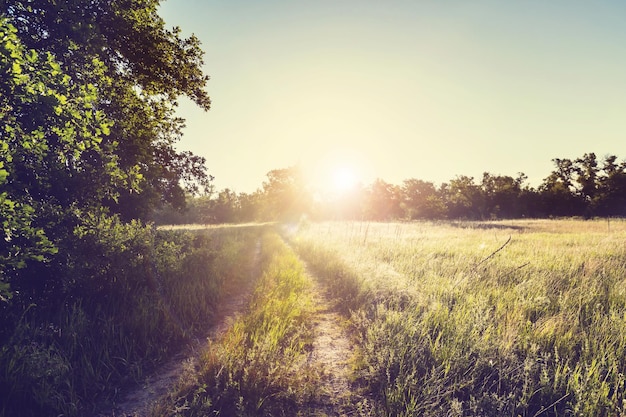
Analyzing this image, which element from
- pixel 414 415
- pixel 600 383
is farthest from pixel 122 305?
pixel 600 383

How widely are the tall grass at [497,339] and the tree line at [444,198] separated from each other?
48.1 metres

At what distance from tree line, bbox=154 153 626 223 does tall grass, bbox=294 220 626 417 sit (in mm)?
48071

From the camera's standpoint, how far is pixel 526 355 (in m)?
3.76

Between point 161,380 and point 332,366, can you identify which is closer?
point 161,380

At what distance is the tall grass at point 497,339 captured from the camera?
3023 millimetres

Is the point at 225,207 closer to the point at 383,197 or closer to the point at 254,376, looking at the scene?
the point at 383,197

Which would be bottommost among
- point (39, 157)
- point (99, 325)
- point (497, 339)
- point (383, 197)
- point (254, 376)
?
point (254, 376)

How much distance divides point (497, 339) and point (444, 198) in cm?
9532

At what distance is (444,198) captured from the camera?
9062cm

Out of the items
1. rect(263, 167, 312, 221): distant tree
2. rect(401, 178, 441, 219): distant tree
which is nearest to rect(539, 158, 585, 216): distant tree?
rect(401, 178, 441, 219): distant tree

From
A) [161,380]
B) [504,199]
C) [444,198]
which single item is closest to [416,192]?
[444,198]

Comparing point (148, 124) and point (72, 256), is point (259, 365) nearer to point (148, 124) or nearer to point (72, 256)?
point (72, 256)

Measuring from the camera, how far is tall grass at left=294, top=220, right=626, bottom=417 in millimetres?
3023

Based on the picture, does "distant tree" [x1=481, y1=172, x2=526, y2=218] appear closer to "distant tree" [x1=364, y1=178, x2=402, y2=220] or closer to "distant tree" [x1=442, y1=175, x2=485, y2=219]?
"distant tree" [x1=442, y1=175, x2=485, y2=219]
